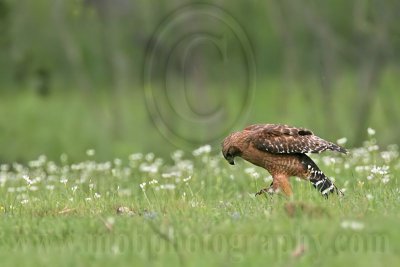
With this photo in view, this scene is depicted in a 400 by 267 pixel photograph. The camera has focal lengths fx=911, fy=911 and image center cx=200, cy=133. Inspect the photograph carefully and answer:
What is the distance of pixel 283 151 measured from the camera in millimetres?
11086

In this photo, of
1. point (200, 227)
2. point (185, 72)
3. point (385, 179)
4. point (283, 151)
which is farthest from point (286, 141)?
point (185, 72)

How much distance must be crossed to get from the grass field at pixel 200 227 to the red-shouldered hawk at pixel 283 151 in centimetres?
25

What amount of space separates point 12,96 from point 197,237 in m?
21.3

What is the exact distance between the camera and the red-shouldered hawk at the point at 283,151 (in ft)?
36.4

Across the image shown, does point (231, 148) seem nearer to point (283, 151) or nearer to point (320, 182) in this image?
point (283, 151)

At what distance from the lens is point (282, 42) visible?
28703 mm

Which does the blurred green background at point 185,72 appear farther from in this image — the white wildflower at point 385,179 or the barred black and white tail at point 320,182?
the barred black and white tail at point 320,182

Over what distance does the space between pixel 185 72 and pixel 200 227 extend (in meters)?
18.2

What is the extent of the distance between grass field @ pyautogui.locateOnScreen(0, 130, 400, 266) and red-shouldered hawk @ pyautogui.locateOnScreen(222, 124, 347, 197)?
0.25m

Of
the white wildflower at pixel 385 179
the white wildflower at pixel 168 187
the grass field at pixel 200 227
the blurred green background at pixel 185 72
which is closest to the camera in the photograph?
the grass field at pixel 200 227

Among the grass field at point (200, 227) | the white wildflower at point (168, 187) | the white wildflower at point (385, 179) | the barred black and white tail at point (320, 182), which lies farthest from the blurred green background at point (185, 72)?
the barred black and white tail at point (320, 182)

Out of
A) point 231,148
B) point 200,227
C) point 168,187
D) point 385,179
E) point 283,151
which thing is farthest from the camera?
point 168,187

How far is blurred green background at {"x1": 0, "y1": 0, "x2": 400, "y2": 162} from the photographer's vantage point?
25.2 metres

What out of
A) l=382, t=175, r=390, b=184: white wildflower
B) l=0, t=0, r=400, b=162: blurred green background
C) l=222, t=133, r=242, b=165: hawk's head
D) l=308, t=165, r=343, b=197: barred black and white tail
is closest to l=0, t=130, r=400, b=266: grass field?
l=382, t=175, r=390, b=184: white wildflower
